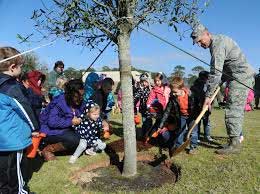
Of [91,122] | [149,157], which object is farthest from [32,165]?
[149,157]

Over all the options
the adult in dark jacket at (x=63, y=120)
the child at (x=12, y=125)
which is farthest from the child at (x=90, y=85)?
the child at (x=12, y=125)

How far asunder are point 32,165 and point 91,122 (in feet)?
4.44

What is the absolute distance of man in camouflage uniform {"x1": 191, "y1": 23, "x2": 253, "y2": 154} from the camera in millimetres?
6917

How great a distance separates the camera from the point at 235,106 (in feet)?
23.5

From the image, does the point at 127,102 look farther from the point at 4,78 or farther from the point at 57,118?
the point at 4,78

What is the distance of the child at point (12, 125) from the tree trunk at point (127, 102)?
1684mm

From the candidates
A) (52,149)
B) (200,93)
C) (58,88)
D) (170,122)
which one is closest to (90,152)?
(52,149)

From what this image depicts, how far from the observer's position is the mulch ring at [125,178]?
239 inches

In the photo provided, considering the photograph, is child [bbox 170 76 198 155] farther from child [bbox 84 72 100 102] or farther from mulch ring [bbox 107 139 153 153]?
child [bbox 84 72 100 102]

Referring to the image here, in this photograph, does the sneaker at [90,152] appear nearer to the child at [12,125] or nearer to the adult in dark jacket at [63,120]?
the adult in dark jacket at [63,120]

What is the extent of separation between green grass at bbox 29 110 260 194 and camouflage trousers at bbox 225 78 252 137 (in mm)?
510

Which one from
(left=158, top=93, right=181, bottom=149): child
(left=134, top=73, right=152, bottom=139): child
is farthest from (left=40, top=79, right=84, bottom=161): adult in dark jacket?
(left=134, top=73, right=152, bottom=139): child

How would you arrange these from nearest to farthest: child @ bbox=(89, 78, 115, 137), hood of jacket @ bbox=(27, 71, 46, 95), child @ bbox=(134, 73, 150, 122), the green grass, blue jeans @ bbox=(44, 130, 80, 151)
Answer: the green grass
blue jeans @ bbox=(44, 130, 80, 151)
hood of jacket @ bbox=(27, 71, 46, 95)
child @ bbox=(89, 78, 115, 137)
child @ bbox=(134, 73, 150, 122)

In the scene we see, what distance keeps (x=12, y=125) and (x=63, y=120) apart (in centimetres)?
264
